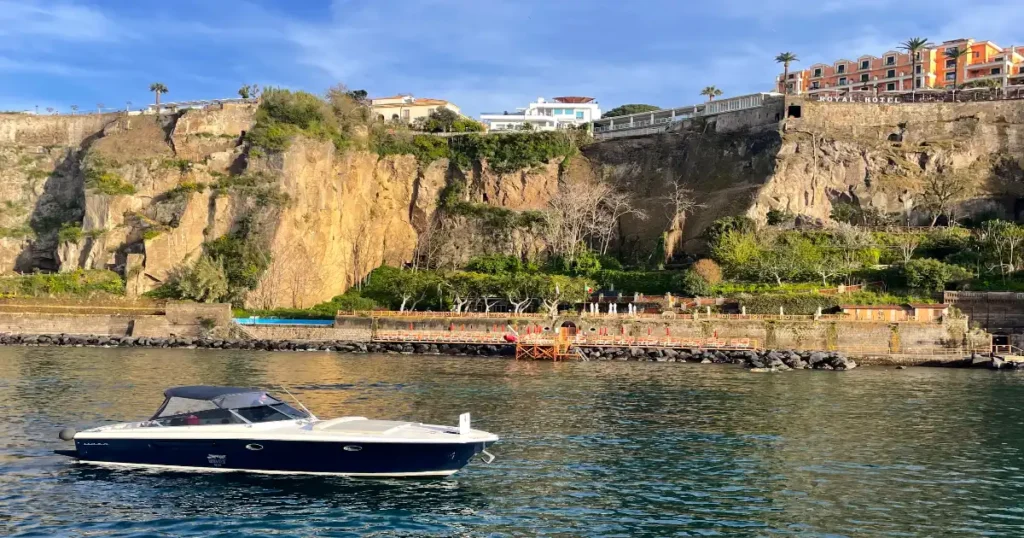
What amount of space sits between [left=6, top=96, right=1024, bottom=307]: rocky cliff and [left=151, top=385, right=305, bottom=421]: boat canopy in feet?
182

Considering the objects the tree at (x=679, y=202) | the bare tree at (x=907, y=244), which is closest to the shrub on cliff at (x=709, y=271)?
the tree at (x=679, y=202)

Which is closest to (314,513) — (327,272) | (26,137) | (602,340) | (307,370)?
(307,370)

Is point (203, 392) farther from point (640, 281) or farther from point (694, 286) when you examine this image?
point (640, 281)

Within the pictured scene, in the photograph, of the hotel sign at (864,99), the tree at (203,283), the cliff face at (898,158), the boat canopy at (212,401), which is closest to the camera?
the boat canopy at (212,401)

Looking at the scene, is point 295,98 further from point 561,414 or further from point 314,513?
point 314,513

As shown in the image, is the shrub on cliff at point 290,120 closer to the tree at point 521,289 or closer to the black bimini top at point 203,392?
the tree at point 521,289

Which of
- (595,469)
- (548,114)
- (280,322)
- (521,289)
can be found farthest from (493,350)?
(548,114)

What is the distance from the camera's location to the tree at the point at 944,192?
266ft

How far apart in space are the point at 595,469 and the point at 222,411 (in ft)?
32.4

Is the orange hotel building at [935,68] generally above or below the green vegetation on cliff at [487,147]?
above

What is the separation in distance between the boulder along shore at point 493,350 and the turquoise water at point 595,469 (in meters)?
12.9

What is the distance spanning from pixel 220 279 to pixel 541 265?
30603mm

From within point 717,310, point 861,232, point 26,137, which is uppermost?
point 26,137

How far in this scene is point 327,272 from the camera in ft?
276
